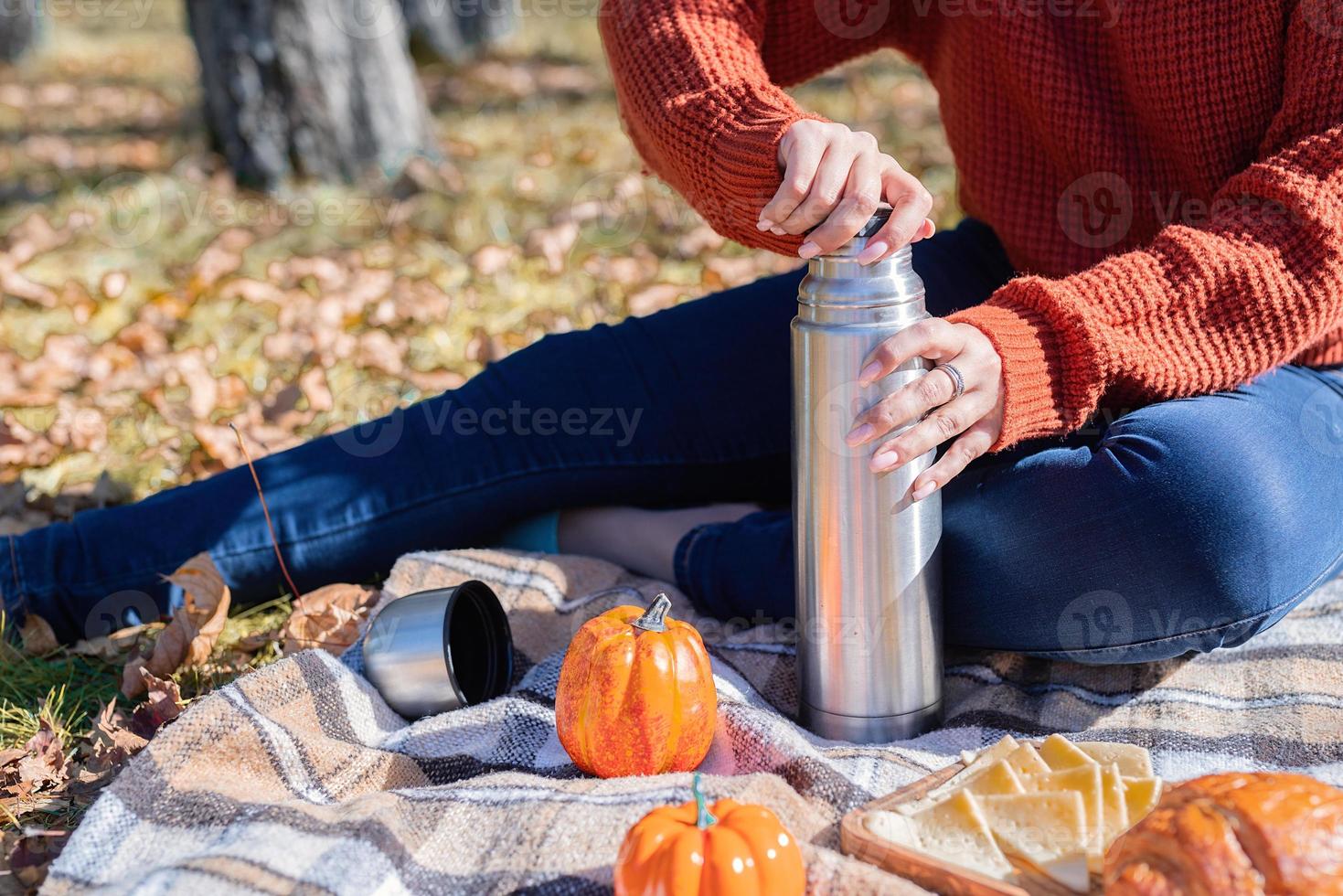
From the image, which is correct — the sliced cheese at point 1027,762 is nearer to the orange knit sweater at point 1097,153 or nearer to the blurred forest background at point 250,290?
the orange knit sweater at point 1097,153

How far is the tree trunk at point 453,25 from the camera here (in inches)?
299

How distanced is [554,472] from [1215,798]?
1.23 m

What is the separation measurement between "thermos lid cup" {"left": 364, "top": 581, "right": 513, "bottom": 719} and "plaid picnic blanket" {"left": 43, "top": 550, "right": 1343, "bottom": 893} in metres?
0.03

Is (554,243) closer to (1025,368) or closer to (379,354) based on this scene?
(379,354)

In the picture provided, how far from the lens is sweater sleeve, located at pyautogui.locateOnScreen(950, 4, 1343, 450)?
1.52 m

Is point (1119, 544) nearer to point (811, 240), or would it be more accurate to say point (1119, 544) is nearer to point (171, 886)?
point (811, 240)

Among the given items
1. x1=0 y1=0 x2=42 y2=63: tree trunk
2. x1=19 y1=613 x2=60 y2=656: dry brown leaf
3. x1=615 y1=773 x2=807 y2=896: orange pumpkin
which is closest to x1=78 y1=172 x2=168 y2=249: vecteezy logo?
x1=19 y1=613 x2=60 y2=656: dry brown leaf

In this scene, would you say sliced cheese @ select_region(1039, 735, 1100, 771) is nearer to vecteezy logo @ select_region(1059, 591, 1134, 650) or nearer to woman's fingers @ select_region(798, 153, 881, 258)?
vecteezy logo @ select_region(1059, 591, 1134, 650)

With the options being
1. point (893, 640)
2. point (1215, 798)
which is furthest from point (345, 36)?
point (1215, 798)

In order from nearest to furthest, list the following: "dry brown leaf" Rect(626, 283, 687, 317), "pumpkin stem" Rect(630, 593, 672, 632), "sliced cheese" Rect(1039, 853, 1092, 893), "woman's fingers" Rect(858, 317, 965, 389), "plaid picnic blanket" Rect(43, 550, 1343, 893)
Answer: "sliced cheese" Rect(1039, 853, 1092, 893)
"plaid picnic blanket" Rect(43, 550, 1343, 893)
"woman's fingers" Rect(858, 317, 965, 389)
"pumpkin stem" Rect(630, 593, 672, 632)
"dry brown leaf" Rect(626, 283, 687, 317)

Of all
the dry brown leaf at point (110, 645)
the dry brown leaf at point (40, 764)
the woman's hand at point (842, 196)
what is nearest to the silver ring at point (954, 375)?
the woman's hand at point (842, 196)

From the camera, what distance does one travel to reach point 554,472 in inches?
82.2

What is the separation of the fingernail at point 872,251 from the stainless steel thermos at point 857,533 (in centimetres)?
1

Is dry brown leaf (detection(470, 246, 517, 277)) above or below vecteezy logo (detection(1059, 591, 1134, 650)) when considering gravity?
above
